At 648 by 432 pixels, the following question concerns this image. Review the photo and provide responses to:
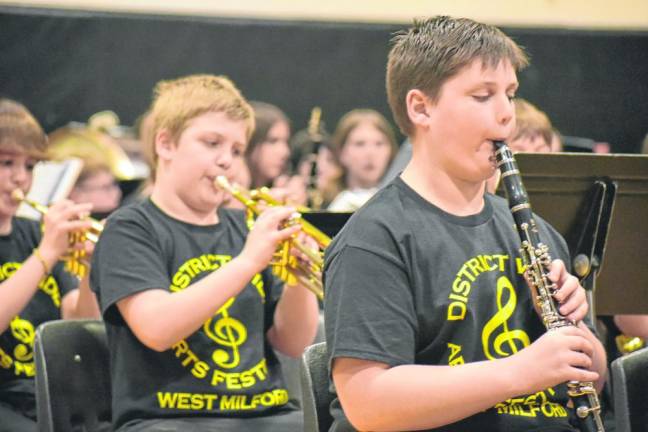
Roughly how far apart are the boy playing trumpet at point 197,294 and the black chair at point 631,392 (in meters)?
0.93

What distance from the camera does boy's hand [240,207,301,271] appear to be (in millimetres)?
2666

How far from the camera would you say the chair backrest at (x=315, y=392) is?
7.39 ft

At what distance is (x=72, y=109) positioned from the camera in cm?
676

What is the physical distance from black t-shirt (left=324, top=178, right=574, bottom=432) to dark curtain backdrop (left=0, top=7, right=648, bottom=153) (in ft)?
16.4

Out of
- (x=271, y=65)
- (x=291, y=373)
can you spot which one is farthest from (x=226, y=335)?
(x=271, y=65)

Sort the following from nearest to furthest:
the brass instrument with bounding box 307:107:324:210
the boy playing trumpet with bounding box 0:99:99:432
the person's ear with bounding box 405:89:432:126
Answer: the person's ear with bounding box 405:89:432:126 < the boy playing trumpet with bounding box 0:99:99:432 < the brass instrument with bounding box 307:107:324:210

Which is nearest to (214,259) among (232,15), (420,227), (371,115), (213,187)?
(213,187)

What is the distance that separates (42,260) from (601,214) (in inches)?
65.3

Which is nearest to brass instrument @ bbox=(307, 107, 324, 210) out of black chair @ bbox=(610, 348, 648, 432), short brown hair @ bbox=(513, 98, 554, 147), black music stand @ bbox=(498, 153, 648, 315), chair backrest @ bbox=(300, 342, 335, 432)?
short brown hair @ bbox=(513, 98, 554, 147)

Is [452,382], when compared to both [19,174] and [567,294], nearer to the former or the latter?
[567,294]

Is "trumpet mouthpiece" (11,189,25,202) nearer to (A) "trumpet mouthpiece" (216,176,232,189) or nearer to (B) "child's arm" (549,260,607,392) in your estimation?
(A) "trumpet mouthpiece" (216,176,232,189)

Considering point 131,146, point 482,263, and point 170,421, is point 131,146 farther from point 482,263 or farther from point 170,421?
point 482,263

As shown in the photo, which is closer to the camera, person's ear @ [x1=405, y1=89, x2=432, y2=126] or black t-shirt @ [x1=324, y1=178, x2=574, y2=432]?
black t-shirt @ [x1=324, y1=178, x2=574, y2=432]

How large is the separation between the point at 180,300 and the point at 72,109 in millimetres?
4452
